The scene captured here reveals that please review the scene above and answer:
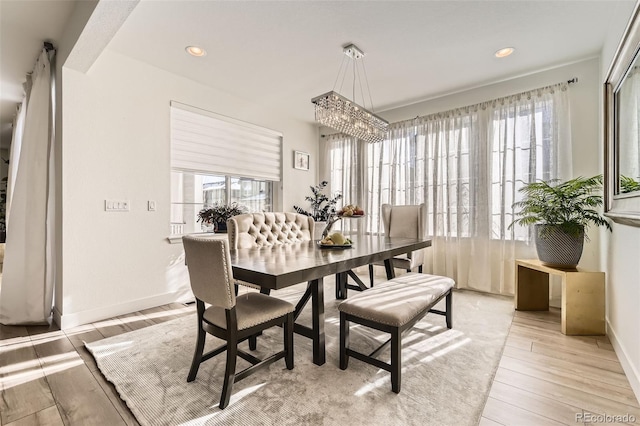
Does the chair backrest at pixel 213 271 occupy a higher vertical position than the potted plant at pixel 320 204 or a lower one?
lower

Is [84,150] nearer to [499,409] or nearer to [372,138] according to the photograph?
[372,138]

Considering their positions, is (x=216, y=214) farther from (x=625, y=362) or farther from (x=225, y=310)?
(x=625, y=362)

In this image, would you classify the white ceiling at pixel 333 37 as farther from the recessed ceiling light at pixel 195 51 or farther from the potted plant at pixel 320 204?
the potted plant at pixel 320 204

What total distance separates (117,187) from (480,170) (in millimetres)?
4073

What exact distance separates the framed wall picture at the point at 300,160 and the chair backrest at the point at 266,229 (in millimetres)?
1744

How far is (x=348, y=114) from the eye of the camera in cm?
276

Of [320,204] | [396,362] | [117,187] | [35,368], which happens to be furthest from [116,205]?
[320,204]

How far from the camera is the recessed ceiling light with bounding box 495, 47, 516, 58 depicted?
2.87 metres

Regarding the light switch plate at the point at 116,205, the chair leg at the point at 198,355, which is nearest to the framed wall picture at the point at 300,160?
the light switch plate at the point at 116,205

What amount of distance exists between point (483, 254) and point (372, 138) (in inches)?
79.5

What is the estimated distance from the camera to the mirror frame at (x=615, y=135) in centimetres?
162

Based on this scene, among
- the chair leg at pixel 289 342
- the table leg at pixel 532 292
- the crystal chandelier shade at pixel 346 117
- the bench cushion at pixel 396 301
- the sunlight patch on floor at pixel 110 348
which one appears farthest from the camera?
the table leg at pixel 532 292

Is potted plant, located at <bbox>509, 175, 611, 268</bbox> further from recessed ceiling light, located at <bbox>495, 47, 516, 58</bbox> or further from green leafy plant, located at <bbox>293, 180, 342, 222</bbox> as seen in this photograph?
green leafy plant, located at <bbox>293, 180, 342, 222</bbox>

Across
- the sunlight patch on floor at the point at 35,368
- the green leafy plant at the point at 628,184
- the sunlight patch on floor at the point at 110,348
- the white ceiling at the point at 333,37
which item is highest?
the white ceiling at the point at 333,37
